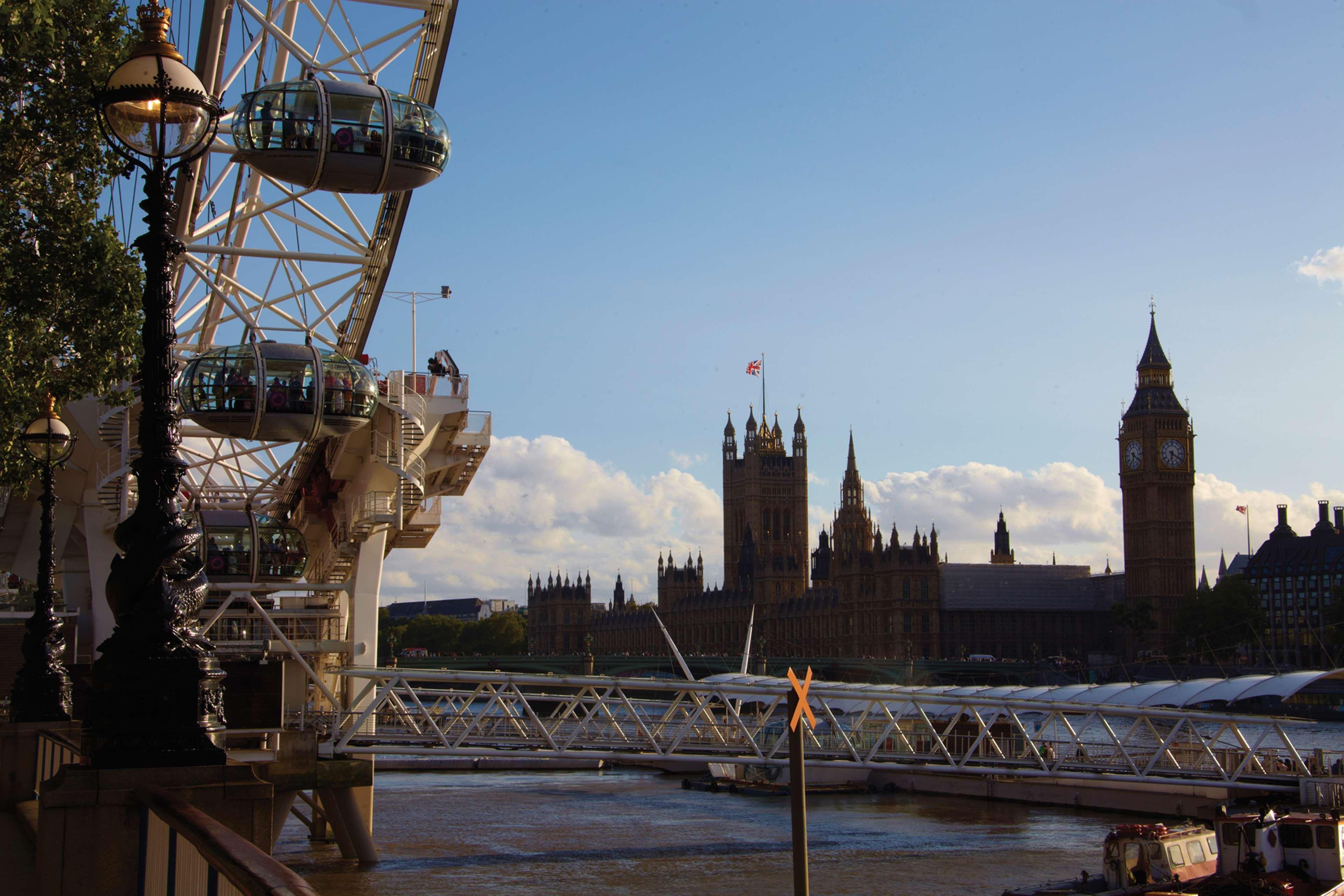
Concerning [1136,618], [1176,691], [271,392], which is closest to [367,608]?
[271,392]

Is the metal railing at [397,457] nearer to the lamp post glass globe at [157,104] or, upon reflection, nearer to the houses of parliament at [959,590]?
the lamp post glass globe at [157,104]

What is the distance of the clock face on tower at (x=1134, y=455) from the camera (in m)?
147

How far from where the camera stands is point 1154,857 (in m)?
27.6

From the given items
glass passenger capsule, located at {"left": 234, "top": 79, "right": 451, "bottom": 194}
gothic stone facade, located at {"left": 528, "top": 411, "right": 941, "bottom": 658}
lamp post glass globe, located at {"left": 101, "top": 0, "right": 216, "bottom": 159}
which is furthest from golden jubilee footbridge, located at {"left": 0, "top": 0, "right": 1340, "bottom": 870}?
gothic stone facade, located at {"left": 528, "top": 411, "right": 941, "bottom": 658}

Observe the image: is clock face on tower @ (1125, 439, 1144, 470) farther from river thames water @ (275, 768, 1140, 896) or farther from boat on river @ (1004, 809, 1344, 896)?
boat on river @ (1004, 809, 1344, 896)

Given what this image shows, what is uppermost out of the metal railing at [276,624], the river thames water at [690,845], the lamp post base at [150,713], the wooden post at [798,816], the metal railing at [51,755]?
the metal railing at [276,624]

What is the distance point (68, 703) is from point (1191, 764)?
34007mm

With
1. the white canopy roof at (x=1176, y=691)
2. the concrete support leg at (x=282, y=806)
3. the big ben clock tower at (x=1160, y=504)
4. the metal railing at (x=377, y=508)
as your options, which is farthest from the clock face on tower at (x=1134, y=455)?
the concrete support leg at (x=282, y=806)

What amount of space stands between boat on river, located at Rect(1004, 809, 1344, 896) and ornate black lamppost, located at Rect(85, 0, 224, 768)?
22086 mm

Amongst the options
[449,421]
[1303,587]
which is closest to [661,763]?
[449,421]

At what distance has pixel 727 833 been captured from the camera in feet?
139

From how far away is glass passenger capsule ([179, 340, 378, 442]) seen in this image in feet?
74.5

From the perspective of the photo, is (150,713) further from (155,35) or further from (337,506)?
(337,506)

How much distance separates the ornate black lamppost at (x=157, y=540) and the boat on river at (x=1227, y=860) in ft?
72.5
